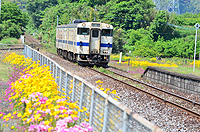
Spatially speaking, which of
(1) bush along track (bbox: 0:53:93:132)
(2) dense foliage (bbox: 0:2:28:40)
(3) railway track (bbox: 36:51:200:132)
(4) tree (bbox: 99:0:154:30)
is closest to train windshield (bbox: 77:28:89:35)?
(3) railway track (bbox: 36:51:200:132)

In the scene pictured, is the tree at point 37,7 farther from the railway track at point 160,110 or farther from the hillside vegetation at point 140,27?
the railway track at point 160,110

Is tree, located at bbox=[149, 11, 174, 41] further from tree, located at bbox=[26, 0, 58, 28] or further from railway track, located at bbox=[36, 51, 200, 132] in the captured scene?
railway track, located at bbox=[36, 51, 200, 132]

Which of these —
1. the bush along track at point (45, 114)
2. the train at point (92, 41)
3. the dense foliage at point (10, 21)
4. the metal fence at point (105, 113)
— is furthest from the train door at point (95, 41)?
the dense foliage at point (10, 21)

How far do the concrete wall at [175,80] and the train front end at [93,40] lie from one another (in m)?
4.28

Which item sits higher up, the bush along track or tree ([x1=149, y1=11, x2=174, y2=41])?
tree ([x1=149, y1=11, x2=174, y2=41])

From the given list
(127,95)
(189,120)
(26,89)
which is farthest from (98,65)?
(26,89)

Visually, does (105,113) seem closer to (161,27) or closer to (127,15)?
(127,15)

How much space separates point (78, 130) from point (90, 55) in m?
16.6

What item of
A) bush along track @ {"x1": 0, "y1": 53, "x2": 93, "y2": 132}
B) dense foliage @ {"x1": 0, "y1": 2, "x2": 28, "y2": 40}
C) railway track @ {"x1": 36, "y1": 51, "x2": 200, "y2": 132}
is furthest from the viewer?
dense foliage @ {"x1": 0, "y1": 2, "x2": 28, "y2": 40}

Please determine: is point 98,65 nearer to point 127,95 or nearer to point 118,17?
point 127,95

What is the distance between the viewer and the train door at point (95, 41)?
64.4 feet

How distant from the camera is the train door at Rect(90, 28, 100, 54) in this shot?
773 inches

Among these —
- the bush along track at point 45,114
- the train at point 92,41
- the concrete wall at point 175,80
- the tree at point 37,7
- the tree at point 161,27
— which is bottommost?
the concrete wall at point 175,80

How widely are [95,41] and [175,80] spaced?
7404 millimetres
